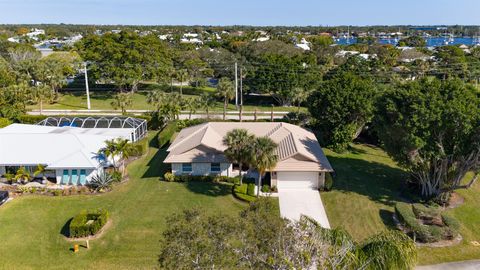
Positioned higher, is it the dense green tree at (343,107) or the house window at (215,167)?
the dense green tree at (343,107)

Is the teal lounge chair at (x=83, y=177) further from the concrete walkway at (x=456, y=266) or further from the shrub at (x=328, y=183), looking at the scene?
the concrete walkway at (x=456, y=266)

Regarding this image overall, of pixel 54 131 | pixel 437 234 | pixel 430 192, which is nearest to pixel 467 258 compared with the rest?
pixel 437 234

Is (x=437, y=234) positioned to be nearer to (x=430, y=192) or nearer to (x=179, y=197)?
(x=430, y=192)

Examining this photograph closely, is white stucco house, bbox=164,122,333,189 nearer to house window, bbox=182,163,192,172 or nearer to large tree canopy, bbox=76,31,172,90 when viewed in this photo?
house window, bbox=182,163,192,172

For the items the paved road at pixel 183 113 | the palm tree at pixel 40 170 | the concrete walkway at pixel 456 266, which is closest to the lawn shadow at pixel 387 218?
the concrete walkway at pixel 456 266

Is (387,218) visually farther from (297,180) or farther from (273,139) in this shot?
(273,139)

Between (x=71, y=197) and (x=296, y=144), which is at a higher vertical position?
(x=296, y=144)
